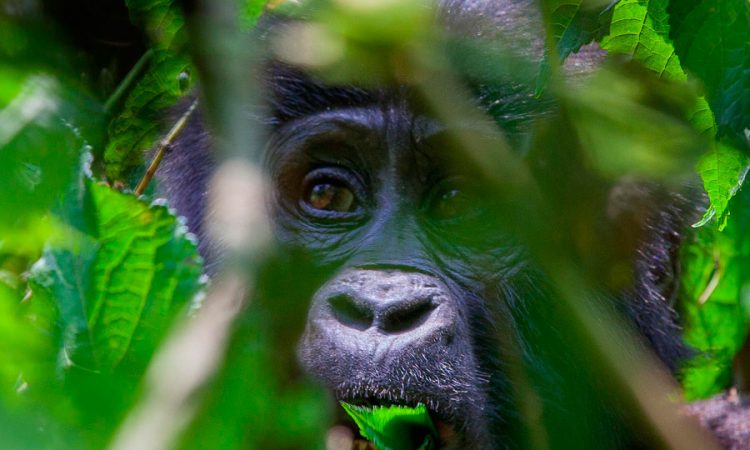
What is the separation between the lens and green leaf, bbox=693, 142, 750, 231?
1561 mm

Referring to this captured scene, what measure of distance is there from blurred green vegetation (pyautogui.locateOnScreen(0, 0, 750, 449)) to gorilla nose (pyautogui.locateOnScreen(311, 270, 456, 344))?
13 centimetres

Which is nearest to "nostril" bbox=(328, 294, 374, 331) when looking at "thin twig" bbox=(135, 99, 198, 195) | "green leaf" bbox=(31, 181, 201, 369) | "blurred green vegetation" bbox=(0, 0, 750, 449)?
"blurred green vegetation" bbox=(0, 0, 750, 449)

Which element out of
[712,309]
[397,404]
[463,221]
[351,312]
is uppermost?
[712,309]

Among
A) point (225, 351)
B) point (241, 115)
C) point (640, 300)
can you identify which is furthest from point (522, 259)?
point (225, 351)

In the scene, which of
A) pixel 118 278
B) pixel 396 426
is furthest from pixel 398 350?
pixel 118 278

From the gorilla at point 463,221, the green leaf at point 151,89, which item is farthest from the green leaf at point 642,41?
the green leaf at point 151,89

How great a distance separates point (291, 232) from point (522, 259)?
Answer: 0.60m

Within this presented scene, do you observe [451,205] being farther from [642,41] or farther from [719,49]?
[719,49]

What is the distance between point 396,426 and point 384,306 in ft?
1.00

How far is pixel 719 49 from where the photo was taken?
143 cm

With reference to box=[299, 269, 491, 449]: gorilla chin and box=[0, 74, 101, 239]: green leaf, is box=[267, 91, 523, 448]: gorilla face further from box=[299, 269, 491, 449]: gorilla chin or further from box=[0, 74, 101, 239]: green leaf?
box=[0, 74, 101, 239]: green leaf

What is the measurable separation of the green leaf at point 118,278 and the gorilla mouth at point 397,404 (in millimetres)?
1117

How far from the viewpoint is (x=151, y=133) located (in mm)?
2744

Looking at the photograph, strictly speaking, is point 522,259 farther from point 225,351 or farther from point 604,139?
point 225,351
